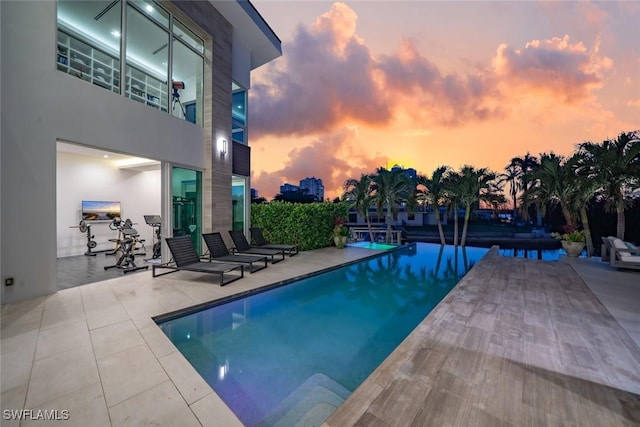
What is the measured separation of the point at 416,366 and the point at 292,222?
307 inches

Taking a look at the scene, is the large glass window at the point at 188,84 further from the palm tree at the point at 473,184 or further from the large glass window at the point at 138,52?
the palm tree at the point at 473,184

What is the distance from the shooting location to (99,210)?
9086 millimetres

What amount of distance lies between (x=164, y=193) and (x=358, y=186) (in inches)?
324

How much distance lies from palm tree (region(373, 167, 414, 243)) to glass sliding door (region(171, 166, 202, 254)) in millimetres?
7926

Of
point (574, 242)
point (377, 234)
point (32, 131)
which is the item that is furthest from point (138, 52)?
point (574, 242)

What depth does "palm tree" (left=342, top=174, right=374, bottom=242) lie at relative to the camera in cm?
1216

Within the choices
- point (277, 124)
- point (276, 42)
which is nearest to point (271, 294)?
point (276, 42)

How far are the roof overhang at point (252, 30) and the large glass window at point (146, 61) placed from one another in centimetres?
213

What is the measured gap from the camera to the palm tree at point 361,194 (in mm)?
12164

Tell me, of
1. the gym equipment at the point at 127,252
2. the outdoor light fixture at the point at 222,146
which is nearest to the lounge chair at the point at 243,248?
the gym equipment at the point at 127,252

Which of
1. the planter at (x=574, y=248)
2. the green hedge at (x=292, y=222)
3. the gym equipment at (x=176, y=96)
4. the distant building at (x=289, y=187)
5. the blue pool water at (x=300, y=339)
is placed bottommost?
the blue pool water at (x=300, y=339)

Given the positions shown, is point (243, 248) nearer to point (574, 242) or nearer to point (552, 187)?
point (574, 242)

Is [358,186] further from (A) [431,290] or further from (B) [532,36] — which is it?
(B) [532,36]

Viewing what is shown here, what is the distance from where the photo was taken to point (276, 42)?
404 inches
